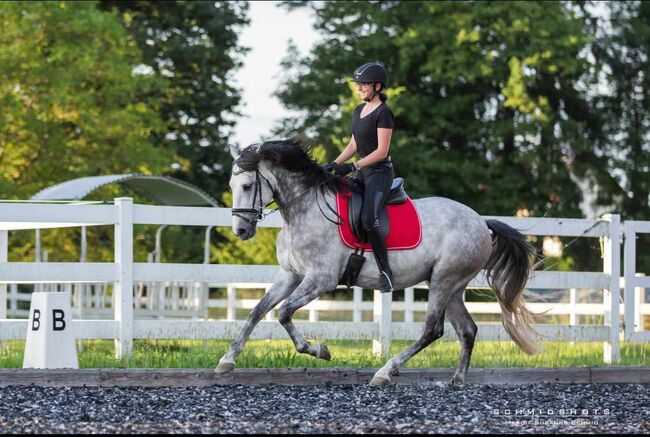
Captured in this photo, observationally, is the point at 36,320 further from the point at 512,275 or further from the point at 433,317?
the point at 512,275

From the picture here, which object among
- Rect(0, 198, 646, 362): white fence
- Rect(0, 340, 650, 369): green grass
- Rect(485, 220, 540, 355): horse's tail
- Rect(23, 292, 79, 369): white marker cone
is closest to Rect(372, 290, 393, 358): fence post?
Rect(0, 198, 646, 362): white fence

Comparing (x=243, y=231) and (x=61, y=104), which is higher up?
(x=61, y=104)

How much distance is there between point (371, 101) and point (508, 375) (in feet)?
8.50

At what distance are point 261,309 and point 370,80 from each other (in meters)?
1.94

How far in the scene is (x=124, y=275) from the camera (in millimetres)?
10961

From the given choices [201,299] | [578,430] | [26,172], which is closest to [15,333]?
[578,430]

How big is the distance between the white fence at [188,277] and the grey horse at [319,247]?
1.78 metres

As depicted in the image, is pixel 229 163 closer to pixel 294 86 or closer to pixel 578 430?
pixel 294 86

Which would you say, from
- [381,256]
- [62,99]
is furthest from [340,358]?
[62,99]

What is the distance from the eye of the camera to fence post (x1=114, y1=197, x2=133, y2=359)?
1087 cm

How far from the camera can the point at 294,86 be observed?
39.8 metres

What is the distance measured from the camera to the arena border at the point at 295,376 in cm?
908

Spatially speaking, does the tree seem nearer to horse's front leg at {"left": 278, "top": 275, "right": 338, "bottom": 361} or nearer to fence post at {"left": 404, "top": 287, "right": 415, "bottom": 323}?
fence post at {"left": 404, "top": 287, "right": 415, "bottom": 323}

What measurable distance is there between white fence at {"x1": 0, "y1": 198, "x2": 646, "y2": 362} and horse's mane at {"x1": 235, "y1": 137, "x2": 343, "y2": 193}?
2.12 metres
